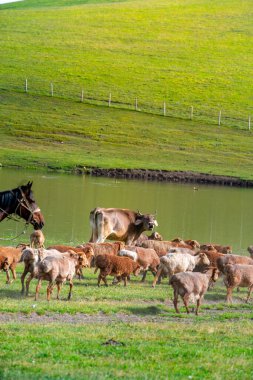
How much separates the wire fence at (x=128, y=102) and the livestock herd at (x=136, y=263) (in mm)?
51778

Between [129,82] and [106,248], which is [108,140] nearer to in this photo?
[129,82]

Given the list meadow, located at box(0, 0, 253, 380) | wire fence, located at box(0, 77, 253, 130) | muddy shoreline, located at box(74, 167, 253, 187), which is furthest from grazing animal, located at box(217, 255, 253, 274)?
wire fence, located at box(0, 77, 253, 130)

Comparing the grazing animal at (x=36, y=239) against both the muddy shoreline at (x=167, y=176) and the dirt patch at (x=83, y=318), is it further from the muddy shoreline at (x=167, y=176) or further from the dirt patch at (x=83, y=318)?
the muddy shoreline at (x=167, y=176)

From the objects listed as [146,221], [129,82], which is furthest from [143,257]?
[129,82]

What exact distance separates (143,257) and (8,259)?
13.4ft

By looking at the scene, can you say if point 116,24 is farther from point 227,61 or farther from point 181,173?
point 181,173

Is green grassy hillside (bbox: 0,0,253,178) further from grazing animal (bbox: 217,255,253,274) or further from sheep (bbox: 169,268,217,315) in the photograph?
sheep (bbox: 169,268,217,315)

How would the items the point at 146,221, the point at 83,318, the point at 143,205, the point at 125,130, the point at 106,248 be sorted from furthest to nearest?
the point at 125,130
the point at 143,205
the point at 146,221
the point at 106,248
the point at 83,318

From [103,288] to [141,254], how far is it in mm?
2468

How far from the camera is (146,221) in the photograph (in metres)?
27.9

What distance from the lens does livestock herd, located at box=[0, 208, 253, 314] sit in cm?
1817

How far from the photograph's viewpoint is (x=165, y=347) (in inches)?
521

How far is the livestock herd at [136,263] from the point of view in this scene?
715 inches

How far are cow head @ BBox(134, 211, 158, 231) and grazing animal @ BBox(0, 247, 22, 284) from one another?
764 centimetres
